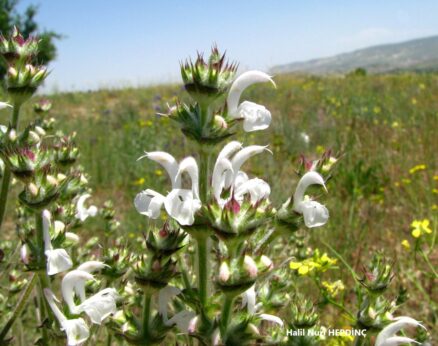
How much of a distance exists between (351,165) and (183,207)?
4.35m

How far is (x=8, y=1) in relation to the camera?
1072 inches

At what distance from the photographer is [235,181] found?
128cm

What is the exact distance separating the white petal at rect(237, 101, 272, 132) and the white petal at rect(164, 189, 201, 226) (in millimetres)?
266

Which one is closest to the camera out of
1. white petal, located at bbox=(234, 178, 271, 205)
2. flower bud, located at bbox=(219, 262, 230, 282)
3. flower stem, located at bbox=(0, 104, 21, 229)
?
flower bud, located at bbox=(219, 262, 230, 282)

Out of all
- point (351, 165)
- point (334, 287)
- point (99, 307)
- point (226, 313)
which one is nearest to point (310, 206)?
point (226, 313)

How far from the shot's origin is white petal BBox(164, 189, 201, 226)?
1.01 metres

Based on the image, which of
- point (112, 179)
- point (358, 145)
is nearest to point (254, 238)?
point (358, 145)

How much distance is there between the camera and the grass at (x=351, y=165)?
3.54m

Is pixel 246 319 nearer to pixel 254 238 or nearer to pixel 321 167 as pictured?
pixel 254 238

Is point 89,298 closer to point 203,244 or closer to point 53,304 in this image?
point 53,304

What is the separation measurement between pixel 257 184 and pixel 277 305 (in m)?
0.41

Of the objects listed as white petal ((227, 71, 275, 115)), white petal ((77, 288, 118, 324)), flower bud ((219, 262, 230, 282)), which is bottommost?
white petal ((77, 288, 118, 324))

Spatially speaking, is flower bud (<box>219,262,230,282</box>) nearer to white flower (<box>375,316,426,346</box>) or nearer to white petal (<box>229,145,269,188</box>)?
white petal (<box>229,145,269,188</box>)

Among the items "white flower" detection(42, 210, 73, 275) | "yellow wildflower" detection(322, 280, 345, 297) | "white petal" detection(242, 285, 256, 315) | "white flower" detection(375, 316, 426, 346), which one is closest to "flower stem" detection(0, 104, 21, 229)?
"white flower" detection(42, 210, 73, 275)
